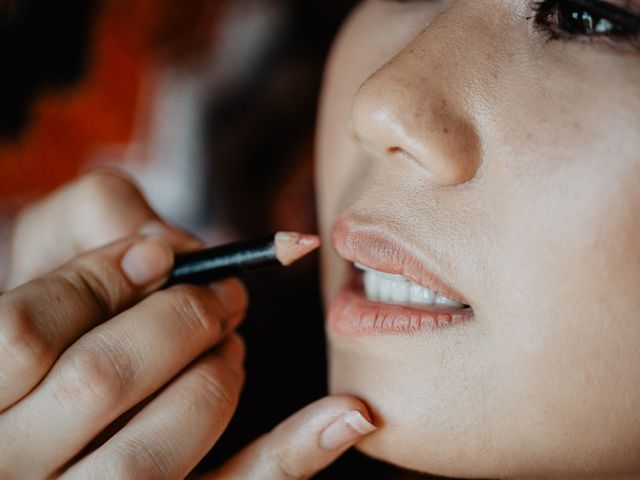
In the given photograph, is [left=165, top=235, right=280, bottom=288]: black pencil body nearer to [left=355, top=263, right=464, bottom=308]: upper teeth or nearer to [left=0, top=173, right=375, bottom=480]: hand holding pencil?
[left=0, top=173, right=375, bottom=480]: hand holding pencil

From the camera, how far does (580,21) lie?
59 centimetres

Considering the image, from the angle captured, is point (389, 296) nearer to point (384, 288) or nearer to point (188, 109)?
point (384, 288)

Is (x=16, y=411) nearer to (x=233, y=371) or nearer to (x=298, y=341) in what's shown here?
(x=233, y=371)

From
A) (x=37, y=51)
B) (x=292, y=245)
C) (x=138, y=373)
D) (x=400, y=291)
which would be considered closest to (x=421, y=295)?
(x=400, y=291)

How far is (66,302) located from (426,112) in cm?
38

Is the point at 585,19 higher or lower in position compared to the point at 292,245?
higher

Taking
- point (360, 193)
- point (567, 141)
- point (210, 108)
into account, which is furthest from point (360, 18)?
point (210, 108)

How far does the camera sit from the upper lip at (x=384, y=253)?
0.60 metres

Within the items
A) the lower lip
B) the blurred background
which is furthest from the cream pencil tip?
the blurred background

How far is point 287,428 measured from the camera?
0.70 meters

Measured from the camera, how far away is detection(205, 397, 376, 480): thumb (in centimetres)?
66

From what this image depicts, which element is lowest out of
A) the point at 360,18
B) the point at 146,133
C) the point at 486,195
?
the point at 146,133

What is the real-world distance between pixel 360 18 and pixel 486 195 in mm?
376

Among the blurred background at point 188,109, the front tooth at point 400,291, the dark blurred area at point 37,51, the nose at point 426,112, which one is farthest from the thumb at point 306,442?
the dark blurred area at point 37,51
